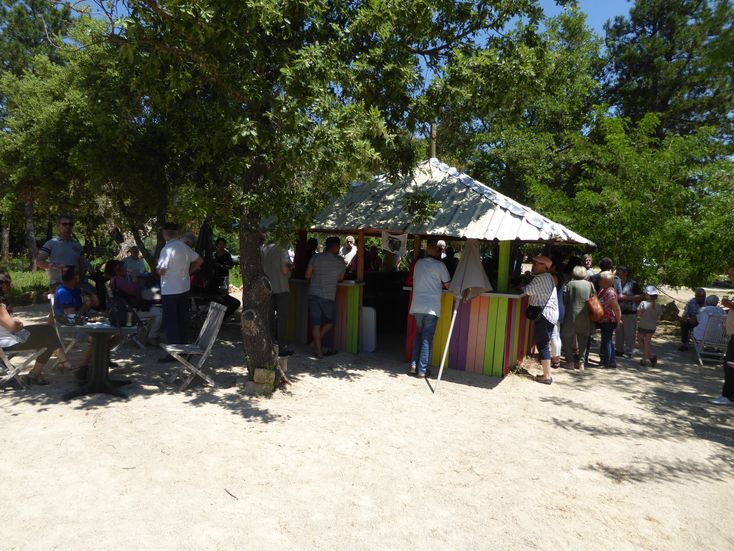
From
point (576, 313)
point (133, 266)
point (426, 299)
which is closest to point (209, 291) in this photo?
point (133, 266)

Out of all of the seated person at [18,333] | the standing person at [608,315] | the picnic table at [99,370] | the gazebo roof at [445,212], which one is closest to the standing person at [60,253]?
the seated person at [18,333]

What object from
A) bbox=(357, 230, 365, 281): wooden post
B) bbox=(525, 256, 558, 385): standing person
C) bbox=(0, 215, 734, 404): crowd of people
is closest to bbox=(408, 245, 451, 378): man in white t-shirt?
bbox=(0, 215, 734, 404): crowd of people

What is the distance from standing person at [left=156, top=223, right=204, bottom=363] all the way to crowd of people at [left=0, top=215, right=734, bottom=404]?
0.01 metres

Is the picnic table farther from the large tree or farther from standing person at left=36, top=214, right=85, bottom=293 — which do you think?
A: the large tree

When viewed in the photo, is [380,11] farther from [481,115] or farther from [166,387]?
[166,387]

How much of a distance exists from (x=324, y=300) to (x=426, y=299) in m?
1.63

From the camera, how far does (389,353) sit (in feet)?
28.9

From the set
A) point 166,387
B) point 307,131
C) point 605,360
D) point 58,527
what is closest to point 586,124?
point 605,360

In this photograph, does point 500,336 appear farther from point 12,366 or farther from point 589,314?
point 12,366

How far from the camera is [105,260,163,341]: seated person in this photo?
824 cm

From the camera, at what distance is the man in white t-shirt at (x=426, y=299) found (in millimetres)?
7258

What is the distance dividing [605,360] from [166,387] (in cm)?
676

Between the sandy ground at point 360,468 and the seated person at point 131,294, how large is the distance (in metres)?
1.39

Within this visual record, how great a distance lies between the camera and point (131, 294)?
28.2 ft
